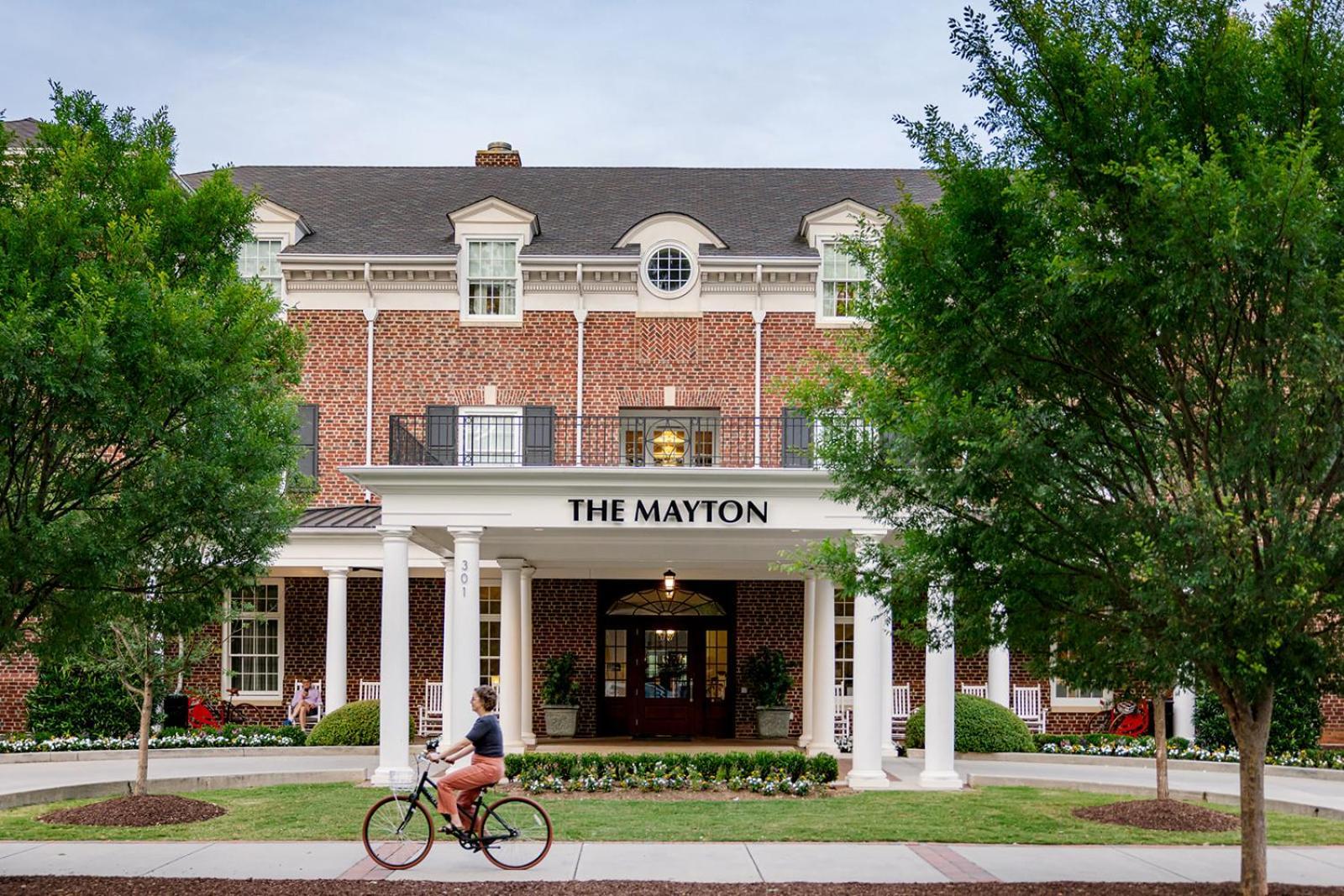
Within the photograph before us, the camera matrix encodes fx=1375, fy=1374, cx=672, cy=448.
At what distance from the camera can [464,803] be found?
12.0m

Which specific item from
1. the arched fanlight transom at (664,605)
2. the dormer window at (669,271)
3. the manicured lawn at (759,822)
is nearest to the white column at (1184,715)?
the manicured lawn at (759,822)

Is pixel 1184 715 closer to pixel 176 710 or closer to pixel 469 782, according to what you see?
pixel 469 782

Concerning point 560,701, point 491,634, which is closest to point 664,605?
point 560,701

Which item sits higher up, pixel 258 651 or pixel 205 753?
pixel 258 651

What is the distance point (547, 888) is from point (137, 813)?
6.52m

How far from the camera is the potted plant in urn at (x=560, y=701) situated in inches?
1041

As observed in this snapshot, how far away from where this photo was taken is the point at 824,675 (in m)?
22.9

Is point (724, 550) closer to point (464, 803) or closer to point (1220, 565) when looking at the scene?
point (464, 803)

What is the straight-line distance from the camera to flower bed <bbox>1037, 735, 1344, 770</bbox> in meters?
21.8

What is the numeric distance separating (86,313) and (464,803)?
5.27 metres

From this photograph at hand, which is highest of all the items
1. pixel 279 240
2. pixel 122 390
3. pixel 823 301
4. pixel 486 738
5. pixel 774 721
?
pixel 279 240

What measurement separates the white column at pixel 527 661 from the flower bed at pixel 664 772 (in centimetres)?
496

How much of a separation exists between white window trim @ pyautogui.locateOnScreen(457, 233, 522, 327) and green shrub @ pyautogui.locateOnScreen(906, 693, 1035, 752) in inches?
445

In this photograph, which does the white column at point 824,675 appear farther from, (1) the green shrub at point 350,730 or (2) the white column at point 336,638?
(2) the white column at point 336,638
